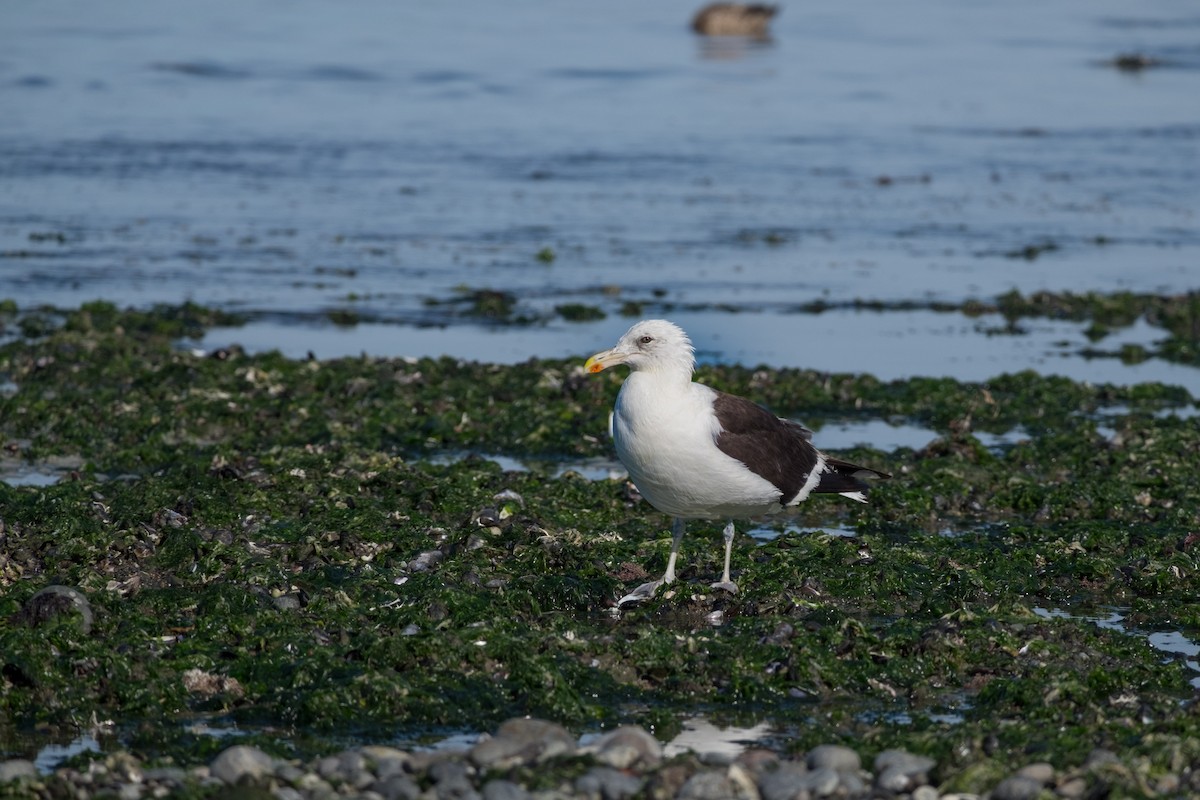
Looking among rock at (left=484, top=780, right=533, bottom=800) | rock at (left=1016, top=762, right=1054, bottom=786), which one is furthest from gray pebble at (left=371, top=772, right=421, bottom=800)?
rock at (left=1016, top=762, right=1054, bottom=786)

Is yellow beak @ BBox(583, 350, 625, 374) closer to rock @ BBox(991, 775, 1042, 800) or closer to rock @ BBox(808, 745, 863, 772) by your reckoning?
rock @ BBox(808, 745, 863, 772)

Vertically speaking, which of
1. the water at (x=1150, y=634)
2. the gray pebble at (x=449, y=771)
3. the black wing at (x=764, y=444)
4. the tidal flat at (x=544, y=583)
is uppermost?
the black wing at (x=764, y=444)

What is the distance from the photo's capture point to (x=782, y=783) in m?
6.05

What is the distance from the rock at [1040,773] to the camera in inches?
242

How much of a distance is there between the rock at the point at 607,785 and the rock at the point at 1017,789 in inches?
55.9

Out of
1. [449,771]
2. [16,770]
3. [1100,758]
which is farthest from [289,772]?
[1100,758]

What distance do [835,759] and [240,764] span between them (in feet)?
7.92

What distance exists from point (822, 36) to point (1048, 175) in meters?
34.2

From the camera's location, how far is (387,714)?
→ 23.3 feet

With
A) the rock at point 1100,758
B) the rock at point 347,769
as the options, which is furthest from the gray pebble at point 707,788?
the rock at point 1100,758

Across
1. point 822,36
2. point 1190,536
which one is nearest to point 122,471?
point 1190,536

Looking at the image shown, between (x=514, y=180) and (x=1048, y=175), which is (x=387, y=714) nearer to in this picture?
(x=514, y=180)

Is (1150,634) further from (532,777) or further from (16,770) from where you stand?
(16,770)

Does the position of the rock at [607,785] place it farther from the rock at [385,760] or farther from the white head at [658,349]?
the white head at [658,349]
